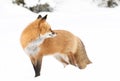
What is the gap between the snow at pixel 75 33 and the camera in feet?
15.8

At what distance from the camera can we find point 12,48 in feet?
22.6

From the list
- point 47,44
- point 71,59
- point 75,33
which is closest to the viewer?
point 47,44

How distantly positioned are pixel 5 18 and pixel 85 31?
278 cm

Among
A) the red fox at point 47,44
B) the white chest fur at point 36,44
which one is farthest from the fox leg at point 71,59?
the white chest fur at point 36,44

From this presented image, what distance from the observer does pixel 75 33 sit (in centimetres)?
787

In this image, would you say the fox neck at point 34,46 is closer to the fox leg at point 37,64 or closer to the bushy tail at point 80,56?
the fox leg at point 37,64

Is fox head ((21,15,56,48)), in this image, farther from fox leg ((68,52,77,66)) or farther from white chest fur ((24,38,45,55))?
fox leg ((68,52,77,66))

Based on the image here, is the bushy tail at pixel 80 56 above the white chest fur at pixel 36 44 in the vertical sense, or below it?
below

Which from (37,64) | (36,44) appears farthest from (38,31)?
(37,64)

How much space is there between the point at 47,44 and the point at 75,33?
10.8 ft

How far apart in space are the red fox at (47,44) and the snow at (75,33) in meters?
0.16

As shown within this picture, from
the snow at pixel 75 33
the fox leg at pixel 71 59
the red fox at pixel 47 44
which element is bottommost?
the snow at pixel 75 33

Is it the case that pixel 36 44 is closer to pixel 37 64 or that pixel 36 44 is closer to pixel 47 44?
pixel 47 44

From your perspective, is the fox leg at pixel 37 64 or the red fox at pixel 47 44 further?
the fox leg at pixel 37 64
